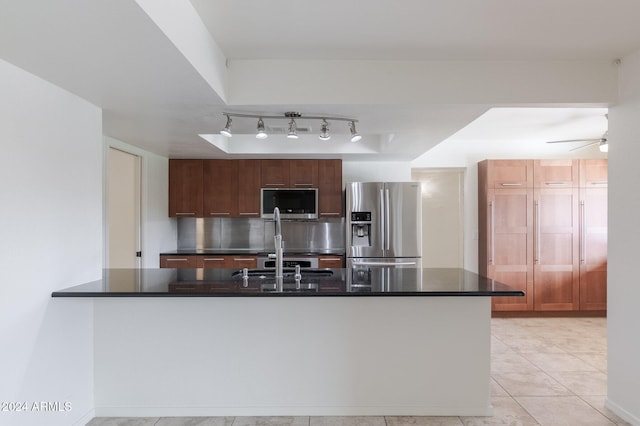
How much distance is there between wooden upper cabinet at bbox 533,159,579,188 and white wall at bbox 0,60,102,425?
4.90 m

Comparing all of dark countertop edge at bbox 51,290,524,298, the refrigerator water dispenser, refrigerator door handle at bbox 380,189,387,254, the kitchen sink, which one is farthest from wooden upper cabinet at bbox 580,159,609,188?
the kitchen sink

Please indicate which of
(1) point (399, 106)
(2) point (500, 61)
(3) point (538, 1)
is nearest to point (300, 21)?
(1) point (399, 106)

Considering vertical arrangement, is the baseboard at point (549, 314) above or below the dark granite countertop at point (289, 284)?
below

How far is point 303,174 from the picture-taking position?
502cm

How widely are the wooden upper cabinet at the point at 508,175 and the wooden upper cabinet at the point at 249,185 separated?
298 cm

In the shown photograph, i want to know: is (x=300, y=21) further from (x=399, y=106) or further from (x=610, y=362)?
(x=610, y=362)

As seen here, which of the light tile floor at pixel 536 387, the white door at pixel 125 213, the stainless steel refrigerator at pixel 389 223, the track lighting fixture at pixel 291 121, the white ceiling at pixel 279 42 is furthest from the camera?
the stainless steel refrigerator at pixel 389 223

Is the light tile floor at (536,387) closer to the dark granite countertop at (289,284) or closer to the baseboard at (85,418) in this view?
the baseboard at (85,418)

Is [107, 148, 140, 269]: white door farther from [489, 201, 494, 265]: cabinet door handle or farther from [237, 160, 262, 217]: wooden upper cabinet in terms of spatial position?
[489, 201, 494, 265]: cabinet door handle

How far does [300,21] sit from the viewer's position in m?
2.00

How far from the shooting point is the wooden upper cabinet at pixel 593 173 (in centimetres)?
498

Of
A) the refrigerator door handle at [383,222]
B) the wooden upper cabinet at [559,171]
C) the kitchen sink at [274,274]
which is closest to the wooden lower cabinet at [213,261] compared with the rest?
the refrigerator door handle at [383,222]

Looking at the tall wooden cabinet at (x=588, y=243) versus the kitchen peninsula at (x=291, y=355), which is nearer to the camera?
the kitchen peninsula at (x=291, y=355)

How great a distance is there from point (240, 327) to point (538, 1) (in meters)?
2.44
